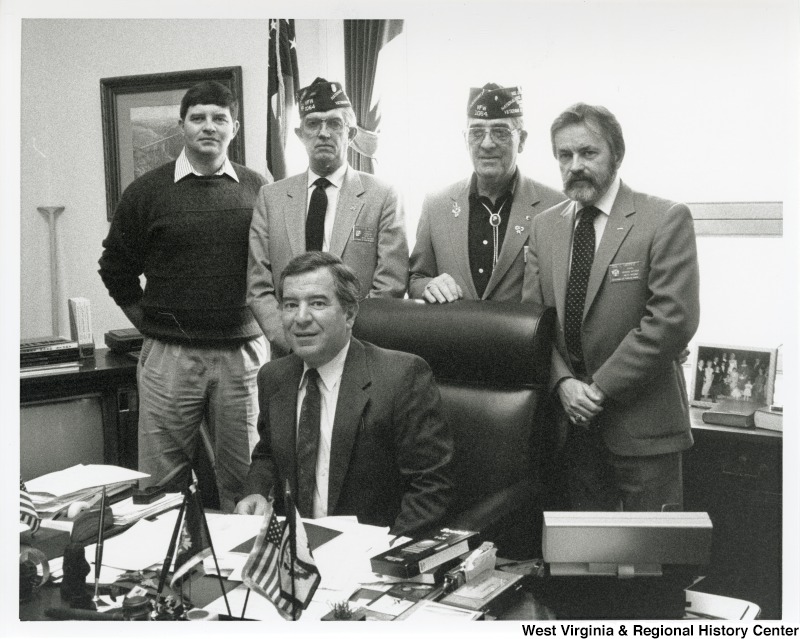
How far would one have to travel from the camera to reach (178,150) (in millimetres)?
2148

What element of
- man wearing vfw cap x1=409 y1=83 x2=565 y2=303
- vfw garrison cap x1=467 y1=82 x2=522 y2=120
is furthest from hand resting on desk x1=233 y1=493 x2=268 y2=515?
vfw garrison cap x1=467 y1=82 x2=522 y2=120

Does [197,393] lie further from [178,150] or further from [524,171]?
[524,171]

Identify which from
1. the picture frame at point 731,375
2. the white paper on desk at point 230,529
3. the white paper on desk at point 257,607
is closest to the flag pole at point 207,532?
the white paper on desk at point 257,607

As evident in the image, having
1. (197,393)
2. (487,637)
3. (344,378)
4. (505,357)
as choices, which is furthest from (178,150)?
(487,637)

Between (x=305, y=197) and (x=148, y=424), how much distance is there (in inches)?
32.6

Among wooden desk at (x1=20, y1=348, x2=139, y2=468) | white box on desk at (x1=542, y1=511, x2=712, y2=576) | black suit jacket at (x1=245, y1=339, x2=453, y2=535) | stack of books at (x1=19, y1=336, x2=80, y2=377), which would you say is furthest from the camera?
wooden desk at (x1=20, y1=348, x2=139, y2=468)

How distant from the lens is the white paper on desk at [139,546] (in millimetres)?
1426

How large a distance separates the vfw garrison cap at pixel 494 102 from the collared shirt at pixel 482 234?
7.4 inches

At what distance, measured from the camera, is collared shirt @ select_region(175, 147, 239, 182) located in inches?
83.7

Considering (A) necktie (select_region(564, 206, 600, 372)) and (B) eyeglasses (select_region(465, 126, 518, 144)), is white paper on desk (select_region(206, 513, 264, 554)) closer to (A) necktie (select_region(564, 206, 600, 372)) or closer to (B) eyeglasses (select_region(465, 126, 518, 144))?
(A) necktie (select_region(564, 206, 600, 372))

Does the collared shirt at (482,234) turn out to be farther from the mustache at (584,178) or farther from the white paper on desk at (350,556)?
the white paper on desk at (350,556)

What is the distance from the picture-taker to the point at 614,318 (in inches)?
72.7

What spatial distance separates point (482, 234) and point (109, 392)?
1.33 metres

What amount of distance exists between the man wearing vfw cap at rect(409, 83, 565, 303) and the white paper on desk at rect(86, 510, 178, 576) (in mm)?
799
